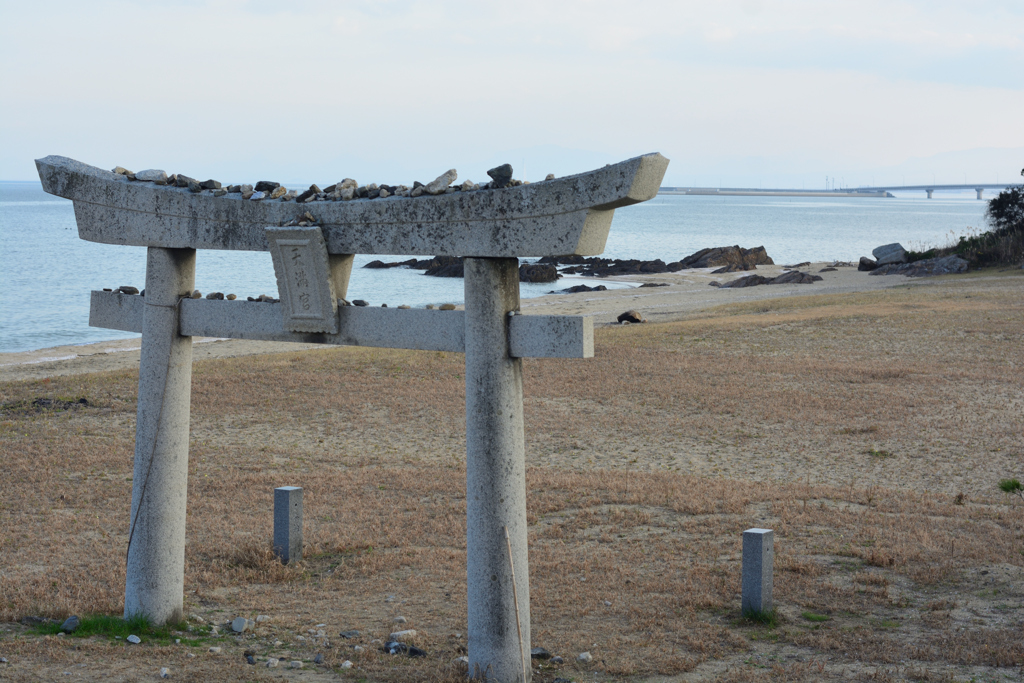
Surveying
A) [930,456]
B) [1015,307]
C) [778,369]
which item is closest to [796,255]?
[1015,307]

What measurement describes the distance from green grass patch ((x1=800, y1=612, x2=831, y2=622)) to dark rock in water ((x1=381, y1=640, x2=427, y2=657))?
3.09 m

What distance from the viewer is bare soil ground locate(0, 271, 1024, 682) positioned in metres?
6.38

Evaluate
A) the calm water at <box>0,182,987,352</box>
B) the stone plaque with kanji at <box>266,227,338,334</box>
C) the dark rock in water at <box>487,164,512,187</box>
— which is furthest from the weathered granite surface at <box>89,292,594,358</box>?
the calm water at <box>0,182,987,352</box>

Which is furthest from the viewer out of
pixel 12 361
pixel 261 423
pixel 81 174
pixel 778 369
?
pixel 12 361

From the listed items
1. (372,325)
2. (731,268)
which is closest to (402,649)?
(372,325)

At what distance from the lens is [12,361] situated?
30.9 metres

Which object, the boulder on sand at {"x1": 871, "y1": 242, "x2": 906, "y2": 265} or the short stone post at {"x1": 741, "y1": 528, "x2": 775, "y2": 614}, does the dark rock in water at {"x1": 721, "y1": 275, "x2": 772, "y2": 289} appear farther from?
the short stone post at {"x1": 741, "y1": 528, "x2": 775, "y2": 614}

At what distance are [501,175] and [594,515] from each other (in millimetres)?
5481

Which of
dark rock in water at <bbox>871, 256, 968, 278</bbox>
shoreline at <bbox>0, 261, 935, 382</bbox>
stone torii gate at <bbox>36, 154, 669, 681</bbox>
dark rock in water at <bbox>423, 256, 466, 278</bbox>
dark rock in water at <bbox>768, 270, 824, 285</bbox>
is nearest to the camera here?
stone torii gate at <bbox>36, 154, 669, 681</bbox>

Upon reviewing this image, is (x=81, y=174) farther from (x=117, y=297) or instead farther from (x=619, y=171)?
(x=619, y=171)

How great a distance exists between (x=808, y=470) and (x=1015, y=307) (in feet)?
56.9

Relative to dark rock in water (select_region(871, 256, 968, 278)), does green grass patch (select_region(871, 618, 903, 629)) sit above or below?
below

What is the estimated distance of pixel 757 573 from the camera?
695 cm

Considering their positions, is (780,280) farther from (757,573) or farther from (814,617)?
(757,573)
